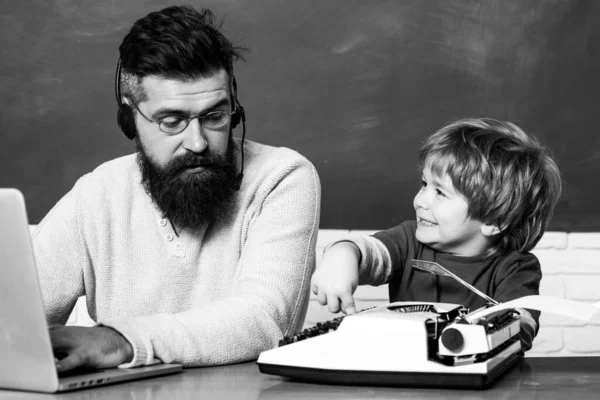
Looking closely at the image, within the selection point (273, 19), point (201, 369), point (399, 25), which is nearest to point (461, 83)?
point (399, 25)

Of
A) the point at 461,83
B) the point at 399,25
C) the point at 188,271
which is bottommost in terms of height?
the point at 188,271

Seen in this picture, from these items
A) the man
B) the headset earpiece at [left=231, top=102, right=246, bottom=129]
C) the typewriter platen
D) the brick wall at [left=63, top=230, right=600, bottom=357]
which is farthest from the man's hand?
the brick wall at [left=63, top=230, right=600, bottom=357]

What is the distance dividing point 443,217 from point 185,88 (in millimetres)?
603

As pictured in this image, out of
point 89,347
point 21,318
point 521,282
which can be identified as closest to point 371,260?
point 521,282

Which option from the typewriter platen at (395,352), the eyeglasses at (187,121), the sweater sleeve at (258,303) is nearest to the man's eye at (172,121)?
the eyeglasses at (187,121)

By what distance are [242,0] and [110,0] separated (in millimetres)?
409

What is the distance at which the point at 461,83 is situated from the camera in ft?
7.95

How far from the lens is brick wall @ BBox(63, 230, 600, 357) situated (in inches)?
95.0

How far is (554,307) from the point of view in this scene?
100 cm

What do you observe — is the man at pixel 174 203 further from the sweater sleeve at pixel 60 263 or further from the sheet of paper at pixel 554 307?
the sheet of paper at pixel 554 307

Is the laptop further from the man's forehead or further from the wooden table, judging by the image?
the man's forehead

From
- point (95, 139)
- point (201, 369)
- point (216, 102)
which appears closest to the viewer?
point (201, 369)

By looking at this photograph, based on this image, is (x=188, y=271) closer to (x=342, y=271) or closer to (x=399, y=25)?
(x=342, y=271)

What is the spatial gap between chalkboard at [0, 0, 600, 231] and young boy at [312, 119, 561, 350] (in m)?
0.76
